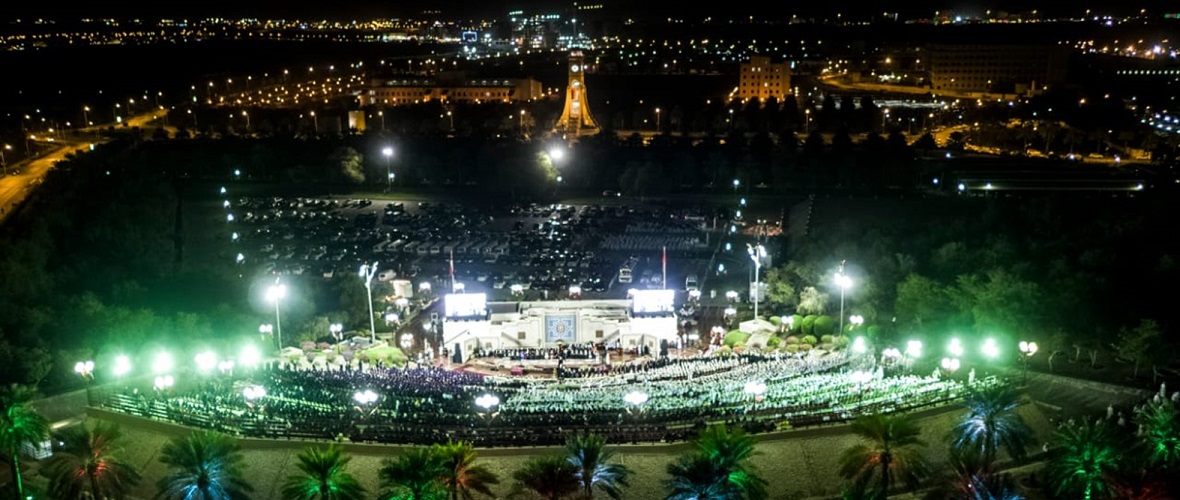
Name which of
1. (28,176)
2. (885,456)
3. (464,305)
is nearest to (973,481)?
(885,456)

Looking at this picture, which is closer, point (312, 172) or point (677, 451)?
point (677, 451)

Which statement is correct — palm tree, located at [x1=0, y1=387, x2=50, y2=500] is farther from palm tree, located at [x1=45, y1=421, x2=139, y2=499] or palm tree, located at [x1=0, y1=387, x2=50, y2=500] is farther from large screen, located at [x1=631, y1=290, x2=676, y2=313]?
large screen, located at [x1=631, y1=290, x2=676, y2=313]

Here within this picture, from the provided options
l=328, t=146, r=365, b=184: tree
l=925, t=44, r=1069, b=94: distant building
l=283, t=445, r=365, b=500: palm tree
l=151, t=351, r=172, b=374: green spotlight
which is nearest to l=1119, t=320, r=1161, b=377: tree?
l=283, t=445, r=365, b=500: palm tree

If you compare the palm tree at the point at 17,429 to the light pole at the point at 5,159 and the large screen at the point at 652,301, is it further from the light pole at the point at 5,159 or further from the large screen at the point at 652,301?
the light pole at the point at 5,159

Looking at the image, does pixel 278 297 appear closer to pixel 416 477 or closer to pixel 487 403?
pixel 487 403

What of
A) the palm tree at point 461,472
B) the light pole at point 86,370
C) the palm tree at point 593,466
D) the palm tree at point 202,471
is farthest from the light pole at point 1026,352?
the light pole at point 86,370

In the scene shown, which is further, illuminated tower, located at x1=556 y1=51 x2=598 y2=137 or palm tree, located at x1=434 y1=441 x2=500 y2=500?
illuminated tower, located at x1=556 y1=51 x2=598 y2=137

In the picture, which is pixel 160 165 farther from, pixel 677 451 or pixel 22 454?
pixel 677 451

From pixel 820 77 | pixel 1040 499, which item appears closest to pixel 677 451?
pixel 1040 499
